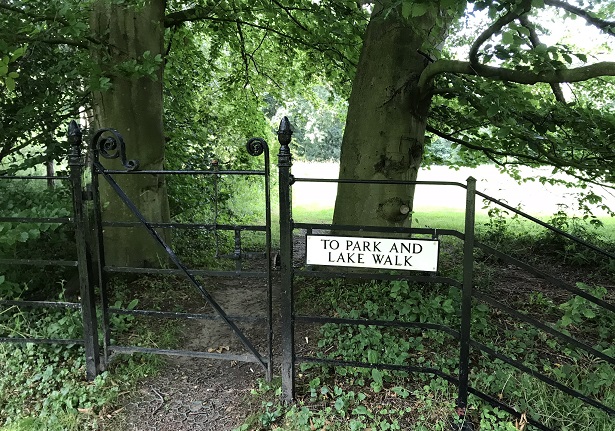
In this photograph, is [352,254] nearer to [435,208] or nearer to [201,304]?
[201,304]

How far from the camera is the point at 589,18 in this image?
3.11 m

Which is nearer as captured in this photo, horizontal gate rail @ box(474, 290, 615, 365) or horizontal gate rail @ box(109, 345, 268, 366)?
horizontal gate rail @ box(474, 290, 615, 365)

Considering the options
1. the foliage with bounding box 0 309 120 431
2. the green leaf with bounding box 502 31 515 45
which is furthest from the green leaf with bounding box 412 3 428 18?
the foliage with bounding box 0 309 120 431

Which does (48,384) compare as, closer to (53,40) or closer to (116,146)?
(116,146)

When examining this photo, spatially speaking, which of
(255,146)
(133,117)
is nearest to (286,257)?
(255,146)

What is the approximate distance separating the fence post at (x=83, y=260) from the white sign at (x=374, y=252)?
1683 millimetres

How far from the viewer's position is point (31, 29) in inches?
148

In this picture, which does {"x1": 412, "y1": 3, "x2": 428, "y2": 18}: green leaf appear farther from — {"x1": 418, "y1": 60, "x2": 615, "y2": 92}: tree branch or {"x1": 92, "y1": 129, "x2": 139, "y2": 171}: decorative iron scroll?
{"x1": 92, "y1": 129, "x2": 139, "y2": 171}: decorative iron scroll

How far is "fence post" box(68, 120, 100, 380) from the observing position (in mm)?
3088

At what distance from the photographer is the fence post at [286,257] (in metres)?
2.75

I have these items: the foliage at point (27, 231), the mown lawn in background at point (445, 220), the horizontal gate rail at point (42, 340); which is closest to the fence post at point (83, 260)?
the horizontal gate rail at point (42, 340)

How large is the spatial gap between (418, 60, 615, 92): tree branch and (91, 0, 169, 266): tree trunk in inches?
127

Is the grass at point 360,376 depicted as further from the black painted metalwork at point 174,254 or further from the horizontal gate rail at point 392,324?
the horizontal gate rail at point 392,324

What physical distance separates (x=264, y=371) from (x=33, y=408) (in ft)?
5.39
